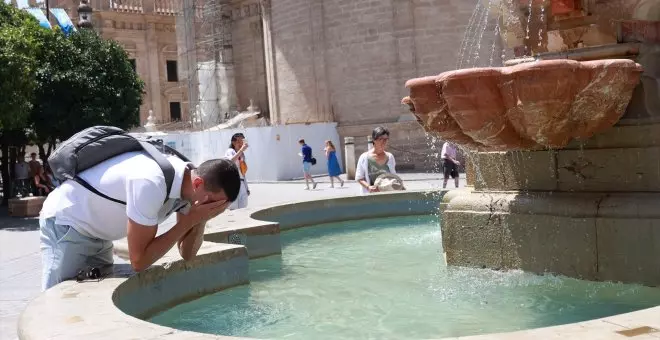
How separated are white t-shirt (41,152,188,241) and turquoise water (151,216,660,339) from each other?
2.81 feet

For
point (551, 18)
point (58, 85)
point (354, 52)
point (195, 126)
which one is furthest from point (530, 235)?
point (195, 126)

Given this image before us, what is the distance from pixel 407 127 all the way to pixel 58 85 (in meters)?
10.8

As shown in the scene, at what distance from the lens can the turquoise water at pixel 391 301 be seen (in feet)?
11.9

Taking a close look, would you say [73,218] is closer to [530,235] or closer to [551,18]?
[530,235]

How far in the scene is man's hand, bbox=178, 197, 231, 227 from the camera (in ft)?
10.2

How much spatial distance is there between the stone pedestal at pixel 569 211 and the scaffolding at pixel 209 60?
29.0 metres

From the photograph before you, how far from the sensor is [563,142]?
449cm

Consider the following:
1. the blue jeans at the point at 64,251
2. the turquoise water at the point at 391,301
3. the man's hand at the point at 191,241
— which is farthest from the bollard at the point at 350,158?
the man's hand at the point at 191,241

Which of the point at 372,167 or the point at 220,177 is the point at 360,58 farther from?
the point at 220,177

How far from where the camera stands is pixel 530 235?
190 inches

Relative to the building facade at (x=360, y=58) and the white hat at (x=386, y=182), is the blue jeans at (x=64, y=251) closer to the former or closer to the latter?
the white hat at (x=386, y=182)

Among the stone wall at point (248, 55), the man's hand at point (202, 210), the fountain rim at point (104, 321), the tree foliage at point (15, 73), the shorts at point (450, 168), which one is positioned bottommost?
the shorts at point (450, 168)

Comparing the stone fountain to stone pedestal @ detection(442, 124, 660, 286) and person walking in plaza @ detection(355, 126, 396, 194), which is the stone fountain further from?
person walking in plaza @ detection(355, 126, 396, 194)

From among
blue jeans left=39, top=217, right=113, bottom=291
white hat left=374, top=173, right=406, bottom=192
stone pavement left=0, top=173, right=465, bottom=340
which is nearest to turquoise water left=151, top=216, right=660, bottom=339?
blue jeans left=39, top=217, right=113, bottom=291
